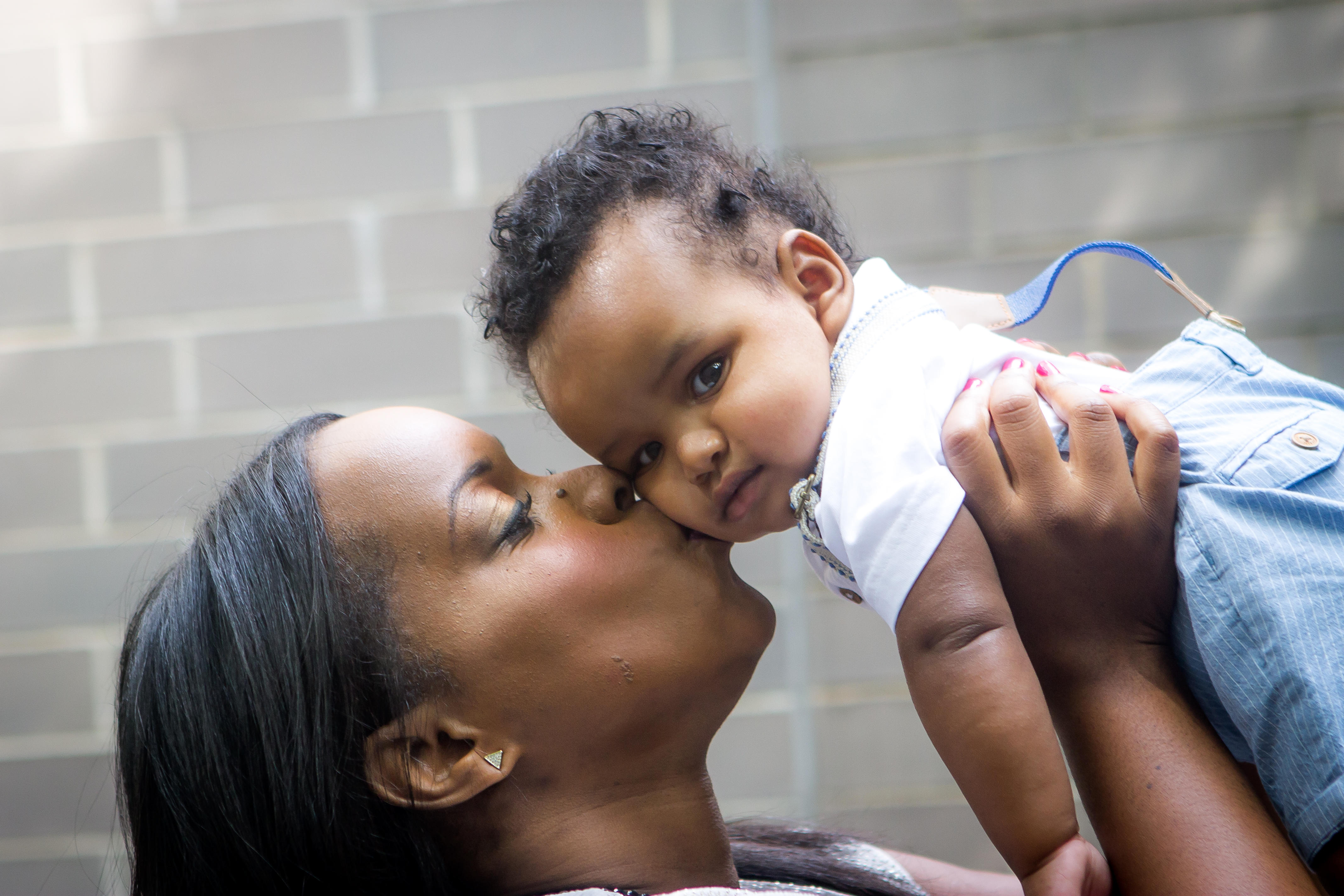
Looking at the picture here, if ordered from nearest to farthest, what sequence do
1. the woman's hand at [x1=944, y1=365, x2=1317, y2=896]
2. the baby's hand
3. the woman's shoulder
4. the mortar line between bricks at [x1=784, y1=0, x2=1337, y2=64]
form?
the baby's hand, the woman's hand at [x1=944, y1=365, x2=1317, y2=896], the woman's shoulder, the mortar line between bricks at [x1=784, y1=0, x2=1337, y2=64]

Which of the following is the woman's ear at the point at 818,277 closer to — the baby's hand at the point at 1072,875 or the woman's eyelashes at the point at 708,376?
the woman's eyelashes at the point at 708,376

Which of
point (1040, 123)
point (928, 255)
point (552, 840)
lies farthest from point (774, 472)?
point (1040, 123)

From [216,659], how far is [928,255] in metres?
1.51

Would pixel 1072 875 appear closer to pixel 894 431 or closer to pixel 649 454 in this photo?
pixel 894 431

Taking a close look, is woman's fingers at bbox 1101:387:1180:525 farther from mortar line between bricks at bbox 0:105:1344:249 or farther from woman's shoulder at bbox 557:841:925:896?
mortar line between bricks at bbox 0:105:1344:249

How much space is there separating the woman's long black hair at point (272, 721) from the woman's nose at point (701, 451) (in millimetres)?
351

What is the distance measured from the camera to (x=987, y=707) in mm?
929

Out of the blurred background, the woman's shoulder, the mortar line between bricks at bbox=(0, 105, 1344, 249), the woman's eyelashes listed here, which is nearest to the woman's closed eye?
the woman's eyelashes

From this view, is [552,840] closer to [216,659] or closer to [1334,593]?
[216,659]

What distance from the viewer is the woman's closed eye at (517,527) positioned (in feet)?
3.53

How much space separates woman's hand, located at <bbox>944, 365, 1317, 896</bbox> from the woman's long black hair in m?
0.64

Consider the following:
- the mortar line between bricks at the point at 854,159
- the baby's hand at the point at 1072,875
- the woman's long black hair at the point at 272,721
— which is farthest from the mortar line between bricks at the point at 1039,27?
the baby's hand at the point at 1072,875

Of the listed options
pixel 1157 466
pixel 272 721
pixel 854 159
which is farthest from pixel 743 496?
pixel 854 159

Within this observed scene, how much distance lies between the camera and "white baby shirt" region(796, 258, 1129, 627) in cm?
99
